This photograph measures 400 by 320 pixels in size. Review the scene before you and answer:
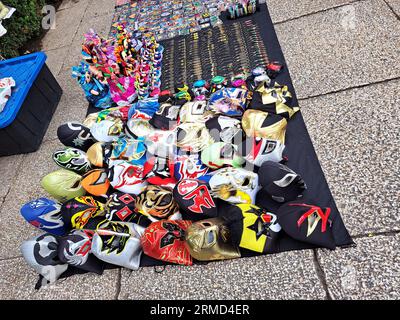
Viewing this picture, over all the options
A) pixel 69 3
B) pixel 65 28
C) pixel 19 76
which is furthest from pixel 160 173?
pixel 69 3

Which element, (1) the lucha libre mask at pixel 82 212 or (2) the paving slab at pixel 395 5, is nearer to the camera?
(1) the lucha libre mask at pixel 82 212

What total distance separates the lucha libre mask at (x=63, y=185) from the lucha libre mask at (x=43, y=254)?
51cm

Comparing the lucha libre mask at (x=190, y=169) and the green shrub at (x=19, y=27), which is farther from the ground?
the green shrub at (x=19, y=27)

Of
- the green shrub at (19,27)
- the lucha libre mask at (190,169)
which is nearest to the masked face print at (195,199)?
the lucha libre mask at (190,169)

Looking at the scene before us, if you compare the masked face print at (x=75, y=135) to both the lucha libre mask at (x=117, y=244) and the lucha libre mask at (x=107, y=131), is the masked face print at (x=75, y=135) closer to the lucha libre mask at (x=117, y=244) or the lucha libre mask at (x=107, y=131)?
the lucha libre mask at (x=107, y=131)

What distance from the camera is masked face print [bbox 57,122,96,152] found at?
3.48m

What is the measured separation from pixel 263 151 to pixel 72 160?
194cm

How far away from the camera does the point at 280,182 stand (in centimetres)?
258

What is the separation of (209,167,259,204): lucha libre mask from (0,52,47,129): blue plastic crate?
2.68 meters

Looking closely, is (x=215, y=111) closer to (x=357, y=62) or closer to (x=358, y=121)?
(x=358, y=121)

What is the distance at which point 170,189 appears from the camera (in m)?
2.95

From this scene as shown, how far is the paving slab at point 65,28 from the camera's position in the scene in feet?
19.9

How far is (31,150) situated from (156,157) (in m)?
2.05

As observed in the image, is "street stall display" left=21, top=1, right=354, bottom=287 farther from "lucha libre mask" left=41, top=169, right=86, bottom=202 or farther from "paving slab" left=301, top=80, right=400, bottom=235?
"paving slab" left=301, top=80, right=400, bottom=235
